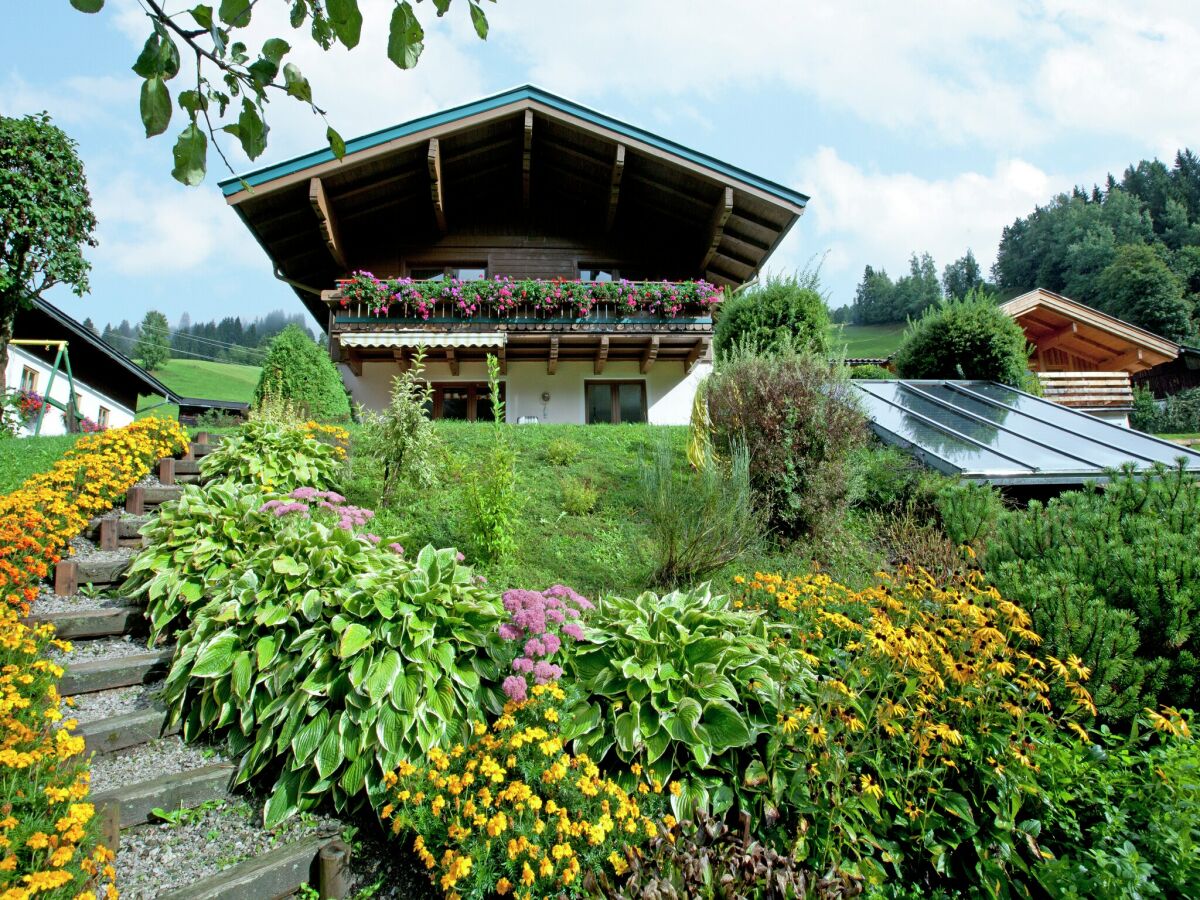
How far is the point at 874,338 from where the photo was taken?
75.9 meters

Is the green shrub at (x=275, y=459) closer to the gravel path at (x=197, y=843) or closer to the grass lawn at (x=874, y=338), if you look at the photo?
the gravel path at (x=197, y=843)

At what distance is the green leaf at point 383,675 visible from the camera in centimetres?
333

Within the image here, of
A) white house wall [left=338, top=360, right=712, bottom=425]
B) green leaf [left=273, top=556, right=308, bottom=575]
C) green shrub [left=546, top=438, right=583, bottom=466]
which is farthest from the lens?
white house wall [left=338, top=360, right=712, bottom=425]

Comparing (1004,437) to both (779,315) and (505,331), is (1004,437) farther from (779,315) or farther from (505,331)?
(505,331)

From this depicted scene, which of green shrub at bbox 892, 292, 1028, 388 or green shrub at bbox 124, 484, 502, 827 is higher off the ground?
green shrub at bbox 892, 292, 1028, 388

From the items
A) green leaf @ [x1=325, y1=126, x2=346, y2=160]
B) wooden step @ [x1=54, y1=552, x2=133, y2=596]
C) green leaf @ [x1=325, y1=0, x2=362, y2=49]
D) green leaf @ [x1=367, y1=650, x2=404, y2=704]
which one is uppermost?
green leaf @ [x1=325, y1=0, x2=362, y2=49]

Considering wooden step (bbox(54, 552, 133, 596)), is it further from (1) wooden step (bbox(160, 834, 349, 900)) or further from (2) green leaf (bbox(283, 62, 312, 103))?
(2) green leaf (bbox(283, 62, 312, 103))

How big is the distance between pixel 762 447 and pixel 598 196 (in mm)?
11194

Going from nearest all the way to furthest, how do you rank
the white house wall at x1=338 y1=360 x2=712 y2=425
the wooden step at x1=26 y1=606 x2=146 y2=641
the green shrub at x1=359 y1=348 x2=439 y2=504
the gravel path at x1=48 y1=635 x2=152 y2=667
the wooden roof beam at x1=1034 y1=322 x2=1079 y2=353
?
the gravel path at x1=48 y1=635 x2=152 y2=667 < the wooden step at x1=26 y1=606 x2=146 y2=641 < the green shrub at x1=359 y1=348 x2=439 y2=504 < the white house wall at x1=338 y1=360 x2=712 y2=425 < the wooden roof beam at x1=1034 y1=322 x2=1079 y2=353

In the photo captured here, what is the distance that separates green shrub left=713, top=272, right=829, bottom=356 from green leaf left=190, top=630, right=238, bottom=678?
8.96 m

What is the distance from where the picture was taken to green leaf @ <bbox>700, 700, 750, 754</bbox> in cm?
324

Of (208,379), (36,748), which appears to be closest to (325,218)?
(36,748)

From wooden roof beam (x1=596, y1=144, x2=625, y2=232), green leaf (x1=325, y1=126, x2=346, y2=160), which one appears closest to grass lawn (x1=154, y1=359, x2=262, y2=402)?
wooden roof beam (x1=596, y1=144, x2=625, y2=232)

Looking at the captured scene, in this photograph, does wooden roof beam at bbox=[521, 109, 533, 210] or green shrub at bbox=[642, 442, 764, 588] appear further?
wooden roof beam at bbox=[521, 109, 533, 210]
